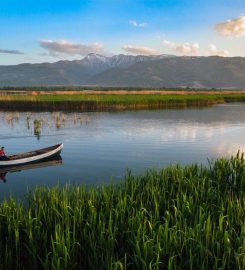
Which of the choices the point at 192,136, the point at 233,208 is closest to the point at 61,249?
the point at 233,208

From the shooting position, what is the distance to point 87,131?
141 feet

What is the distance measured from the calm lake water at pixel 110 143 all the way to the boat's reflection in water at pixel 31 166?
1.32 feet

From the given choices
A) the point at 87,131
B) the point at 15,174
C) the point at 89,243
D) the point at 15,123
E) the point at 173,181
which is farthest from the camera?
the point at 15,123

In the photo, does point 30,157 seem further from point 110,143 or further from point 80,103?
point 80,103

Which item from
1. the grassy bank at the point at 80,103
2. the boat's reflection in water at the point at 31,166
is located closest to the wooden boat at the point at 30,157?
the boat's reflection in water at the point at 31,166

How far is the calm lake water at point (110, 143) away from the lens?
23469 mm

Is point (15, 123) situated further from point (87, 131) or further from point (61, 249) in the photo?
point (61, 249)

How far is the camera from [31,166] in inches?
1013

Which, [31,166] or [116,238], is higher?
[116,238]

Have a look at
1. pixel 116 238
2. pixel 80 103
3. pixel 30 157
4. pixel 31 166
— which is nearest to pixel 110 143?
pixel 31 166

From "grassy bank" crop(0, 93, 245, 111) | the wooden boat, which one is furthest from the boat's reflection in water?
"grassy bank" crop(0, 93, 245, 111)

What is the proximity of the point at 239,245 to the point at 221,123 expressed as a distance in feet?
145

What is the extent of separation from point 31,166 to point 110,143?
10.9 metres

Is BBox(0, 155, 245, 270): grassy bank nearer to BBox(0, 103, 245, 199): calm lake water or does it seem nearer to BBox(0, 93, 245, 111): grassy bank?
BBox(0, 103, 245, 199): calm lake water
